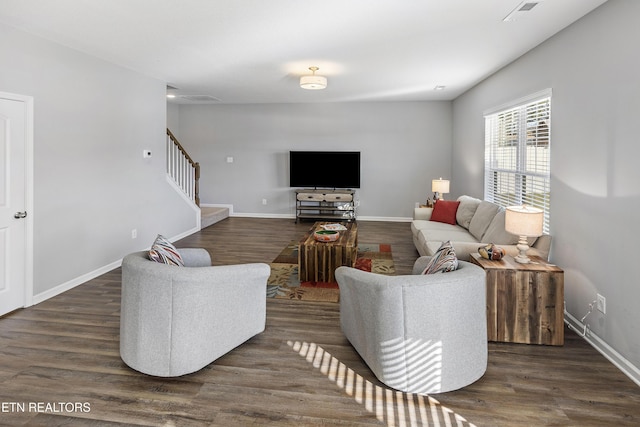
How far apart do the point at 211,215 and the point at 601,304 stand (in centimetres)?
689

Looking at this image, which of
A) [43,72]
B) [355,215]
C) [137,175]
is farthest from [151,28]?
[355,215]

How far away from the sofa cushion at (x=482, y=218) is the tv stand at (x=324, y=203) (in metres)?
3.59

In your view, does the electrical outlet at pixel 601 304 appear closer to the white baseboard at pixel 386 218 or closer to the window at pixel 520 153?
the window at pixel 520 153

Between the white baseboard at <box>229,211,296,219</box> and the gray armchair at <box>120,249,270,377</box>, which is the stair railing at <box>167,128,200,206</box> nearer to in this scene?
the white baseboard at <box>229,211,296,219</box>

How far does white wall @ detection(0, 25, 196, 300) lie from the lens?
13.0 ft

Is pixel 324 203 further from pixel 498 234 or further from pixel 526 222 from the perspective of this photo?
pixel 526 222

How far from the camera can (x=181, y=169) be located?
24.4ft

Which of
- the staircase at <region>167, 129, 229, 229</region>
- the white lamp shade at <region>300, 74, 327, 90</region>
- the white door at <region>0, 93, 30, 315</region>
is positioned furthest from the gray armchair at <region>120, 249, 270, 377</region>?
the staircase at <region>167, 129, 229, 229</region>

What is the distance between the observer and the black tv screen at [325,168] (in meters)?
8.87

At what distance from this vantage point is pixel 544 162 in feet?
13.7

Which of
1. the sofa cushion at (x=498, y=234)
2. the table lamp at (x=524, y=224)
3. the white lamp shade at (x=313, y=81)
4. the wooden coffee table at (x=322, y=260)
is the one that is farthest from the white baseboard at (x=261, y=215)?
the table lamp at (x=524, y=224)

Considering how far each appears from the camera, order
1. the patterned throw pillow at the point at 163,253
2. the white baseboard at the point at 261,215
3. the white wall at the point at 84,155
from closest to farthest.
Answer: the patterned throw pillow at the point at 163,253, the white wall at the point at 84,155, the white baseboard at the point at 261,215

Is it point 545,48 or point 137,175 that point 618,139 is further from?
point 137,175

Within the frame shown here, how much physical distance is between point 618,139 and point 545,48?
5.31 feet
